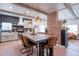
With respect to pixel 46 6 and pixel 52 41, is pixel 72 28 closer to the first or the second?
pixel 52 41

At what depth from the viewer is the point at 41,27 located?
2240mm

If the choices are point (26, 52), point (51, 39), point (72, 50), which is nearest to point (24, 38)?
point (26, 52)

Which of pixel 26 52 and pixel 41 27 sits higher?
pixel 41 27

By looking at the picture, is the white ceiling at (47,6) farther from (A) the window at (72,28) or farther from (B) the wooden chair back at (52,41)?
(B) the wooden chair back at (52,41)

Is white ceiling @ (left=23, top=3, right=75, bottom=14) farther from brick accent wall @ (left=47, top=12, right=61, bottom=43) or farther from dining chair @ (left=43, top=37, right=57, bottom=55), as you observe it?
dining chair @ (left=43, top=37, right=57, bottom=55)

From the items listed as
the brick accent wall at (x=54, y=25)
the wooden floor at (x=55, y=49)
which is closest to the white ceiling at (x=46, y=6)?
the brick accent wall at (x=54, y=25)

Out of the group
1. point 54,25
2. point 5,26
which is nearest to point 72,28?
point 54,25

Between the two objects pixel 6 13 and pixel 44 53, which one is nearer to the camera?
pixel 6 13

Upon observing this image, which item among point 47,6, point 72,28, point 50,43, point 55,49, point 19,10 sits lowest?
point 55,49

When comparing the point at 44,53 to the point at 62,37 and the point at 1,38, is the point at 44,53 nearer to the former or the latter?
the point at 62,37

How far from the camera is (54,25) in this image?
7.45 feet

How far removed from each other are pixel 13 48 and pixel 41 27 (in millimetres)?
756

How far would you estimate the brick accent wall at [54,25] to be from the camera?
7.35 ft

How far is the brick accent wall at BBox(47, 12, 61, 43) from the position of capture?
2.24 meters
